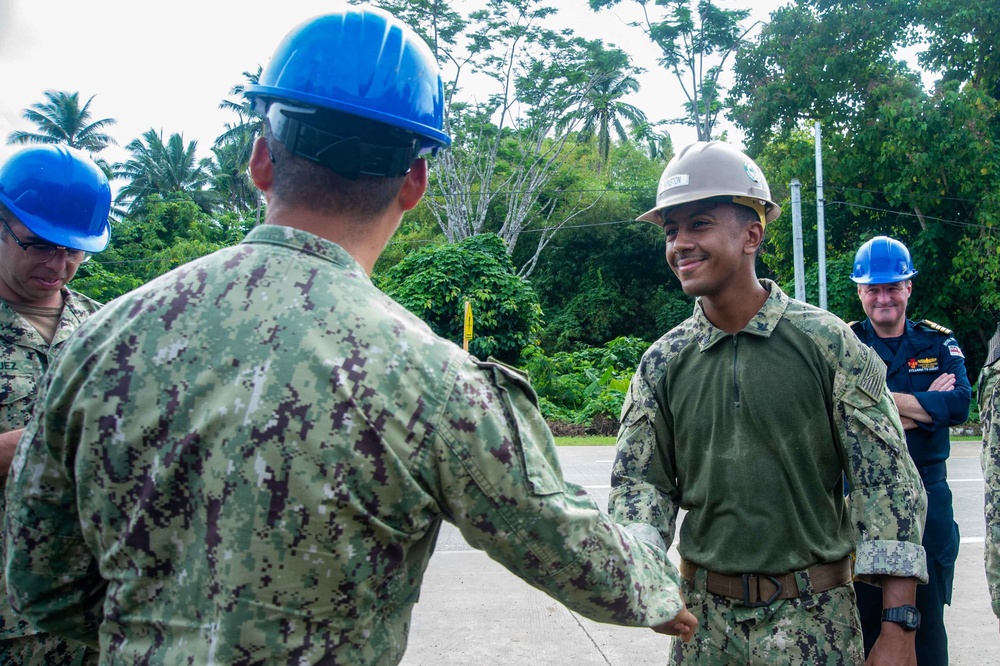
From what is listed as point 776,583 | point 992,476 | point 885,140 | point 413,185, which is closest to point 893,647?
point 776,583

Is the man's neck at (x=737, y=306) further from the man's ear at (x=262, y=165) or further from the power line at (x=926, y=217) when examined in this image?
the power line at (x=926, y=217)

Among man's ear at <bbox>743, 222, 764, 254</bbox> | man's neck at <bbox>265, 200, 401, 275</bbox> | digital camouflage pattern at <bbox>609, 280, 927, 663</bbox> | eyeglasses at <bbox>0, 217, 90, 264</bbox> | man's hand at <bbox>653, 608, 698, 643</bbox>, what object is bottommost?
man's hand at <bbox>653, 608, 698, 643</bbox>

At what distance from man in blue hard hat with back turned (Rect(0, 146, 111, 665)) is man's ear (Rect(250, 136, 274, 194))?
134cm

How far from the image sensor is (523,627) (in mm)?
5160

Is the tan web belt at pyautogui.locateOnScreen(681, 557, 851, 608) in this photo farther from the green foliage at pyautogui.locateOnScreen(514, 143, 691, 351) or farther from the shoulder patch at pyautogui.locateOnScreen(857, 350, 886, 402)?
the green foliage at pyautogui.locateOnScreen(514, 143, 691, 351)

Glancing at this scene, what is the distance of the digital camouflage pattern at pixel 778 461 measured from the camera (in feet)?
7.85

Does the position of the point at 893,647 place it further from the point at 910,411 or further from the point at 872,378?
the point at 910,411

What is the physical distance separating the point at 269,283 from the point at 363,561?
47 cm

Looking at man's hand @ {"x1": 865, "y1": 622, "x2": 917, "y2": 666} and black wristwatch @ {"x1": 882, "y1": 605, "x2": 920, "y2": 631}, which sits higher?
black wristwatch @ {"x1": 882, "y1": 605, "x2": 920, "y2": 631}

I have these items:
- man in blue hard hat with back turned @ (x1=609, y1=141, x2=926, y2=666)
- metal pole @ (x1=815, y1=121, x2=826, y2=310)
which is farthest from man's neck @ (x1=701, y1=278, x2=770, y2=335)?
metal pole @ (x1=815, y1=121, x2=826, y2=310)

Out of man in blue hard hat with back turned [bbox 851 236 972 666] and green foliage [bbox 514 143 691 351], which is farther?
green foliage [bbox 514 143 691 351]

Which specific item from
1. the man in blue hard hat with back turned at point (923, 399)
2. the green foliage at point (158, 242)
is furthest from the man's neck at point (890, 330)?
the green foliage at point (158, 242)

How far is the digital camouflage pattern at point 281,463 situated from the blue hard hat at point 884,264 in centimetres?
356

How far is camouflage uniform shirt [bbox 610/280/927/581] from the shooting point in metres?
2.39
